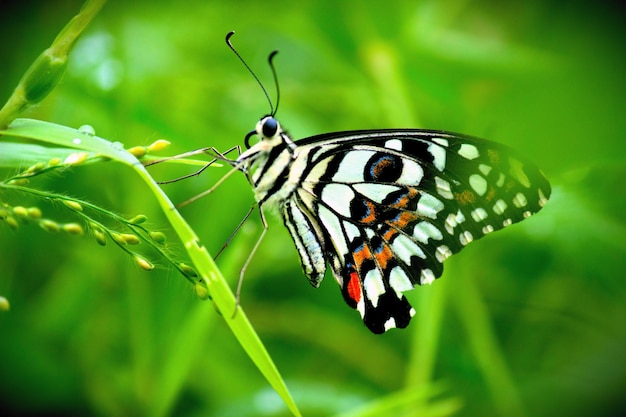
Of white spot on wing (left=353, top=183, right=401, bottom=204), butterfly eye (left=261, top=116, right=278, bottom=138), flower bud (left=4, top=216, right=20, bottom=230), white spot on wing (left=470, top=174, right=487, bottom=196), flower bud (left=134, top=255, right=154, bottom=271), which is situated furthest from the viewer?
white spot on wing (left=353, top=183, right=401, bottom=204)

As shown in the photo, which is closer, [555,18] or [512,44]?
[555,18]

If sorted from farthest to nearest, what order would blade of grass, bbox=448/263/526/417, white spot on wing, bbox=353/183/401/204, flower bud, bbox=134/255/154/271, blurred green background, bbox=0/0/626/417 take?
blade of grass, bbox=448/263/526/417 → blurred green background, bbox=0/0/626/417 → white spot on wing, bbox=353/183/401/204 → flower bud, bbox=134/255/154/271

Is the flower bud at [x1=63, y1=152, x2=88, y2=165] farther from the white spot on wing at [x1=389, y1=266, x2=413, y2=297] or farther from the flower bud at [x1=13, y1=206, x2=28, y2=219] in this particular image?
the white spot on wing at [x1=389, y1=266, x2=413, y2=297]

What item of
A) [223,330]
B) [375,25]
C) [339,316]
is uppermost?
[375,25]

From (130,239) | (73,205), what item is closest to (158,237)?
(130,239)

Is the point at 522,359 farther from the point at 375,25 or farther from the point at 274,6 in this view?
the point at 274,6

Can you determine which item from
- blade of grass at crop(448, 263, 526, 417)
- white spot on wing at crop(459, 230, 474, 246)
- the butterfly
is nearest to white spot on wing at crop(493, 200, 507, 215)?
the butterfly

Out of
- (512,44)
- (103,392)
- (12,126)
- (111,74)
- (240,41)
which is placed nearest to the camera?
(12,126)

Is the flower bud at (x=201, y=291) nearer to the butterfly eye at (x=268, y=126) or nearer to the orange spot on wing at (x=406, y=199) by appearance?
the butterfly eye at (x=268, y=126)

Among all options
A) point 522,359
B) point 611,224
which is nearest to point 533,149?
point 611,224
